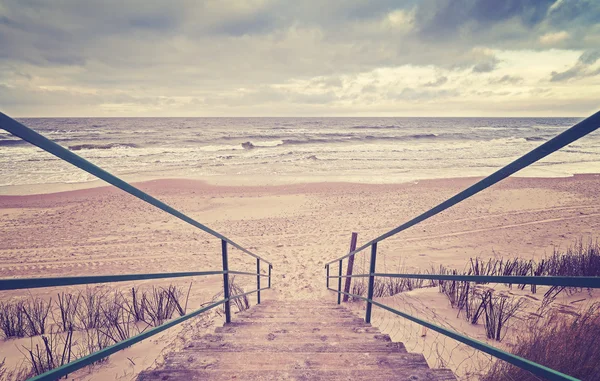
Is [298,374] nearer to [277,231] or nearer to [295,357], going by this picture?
[295,357]

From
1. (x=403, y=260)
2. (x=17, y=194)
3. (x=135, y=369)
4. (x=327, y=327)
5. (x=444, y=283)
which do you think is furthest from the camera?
(x=17, y=194)

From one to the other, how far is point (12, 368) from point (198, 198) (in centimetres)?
1002

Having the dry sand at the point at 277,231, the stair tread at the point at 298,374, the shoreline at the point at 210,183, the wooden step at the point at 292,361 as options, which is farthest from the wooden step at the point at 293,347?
the shoreline at the point at 210,183

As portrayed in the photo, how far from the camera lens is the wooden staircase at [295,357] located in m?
1.90

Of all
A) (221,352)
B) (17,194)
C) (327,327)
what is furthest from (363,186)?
(17,194)

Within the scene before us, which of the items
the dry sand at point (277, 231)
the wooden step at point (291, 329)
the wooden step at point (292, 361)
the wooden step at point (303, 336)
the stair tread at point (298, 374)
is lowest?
the dry sand at point (277, 231)

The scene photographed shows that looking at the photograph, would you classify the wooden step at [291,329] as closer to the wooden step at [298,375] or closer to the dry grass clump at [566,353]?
the wooden step at [298,375]

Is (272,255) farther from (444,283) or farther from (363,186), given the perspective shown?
(363,186)

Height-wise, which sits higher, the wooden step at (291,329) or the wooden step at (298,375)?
the wooden step at (298,375)

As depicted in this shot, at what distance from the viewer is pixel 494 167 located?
64.9ft

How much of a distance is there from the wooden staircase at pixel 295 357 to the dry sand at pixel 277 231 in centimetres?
112

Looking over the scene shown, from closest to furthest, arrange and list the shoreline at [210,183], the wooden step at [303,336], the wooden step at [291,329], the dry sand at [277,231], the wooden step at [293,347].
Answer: the wooden step at [293,347], the wooden step at [303,336], the wooden step at [291,329], the dry sand at [277,231], the shoreline at [210,183]

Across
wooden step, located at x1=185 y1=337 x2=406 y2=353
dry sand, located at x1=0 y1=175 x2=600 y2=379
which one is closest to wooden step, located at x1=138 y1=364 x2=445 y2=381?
wooden step, located at x1=185 y1=337 x2=406 y2=353

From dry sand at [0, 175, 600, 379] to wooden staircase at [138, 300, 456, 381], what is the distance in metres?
1.12
